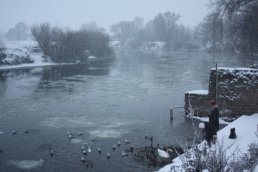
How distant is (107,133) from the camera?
2025 centimetres

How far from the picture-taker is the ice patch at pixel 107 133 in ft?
65.0

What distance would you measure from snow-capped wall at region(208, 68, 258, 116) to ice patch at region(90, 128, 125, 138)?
22.2 ft

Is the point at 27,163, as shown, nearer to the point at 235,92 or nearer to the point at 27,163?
the point at 27,163

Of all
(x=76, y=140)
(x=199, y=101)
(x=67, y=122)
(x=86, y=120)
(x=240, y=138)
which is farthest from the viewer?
(x=199, y=101)

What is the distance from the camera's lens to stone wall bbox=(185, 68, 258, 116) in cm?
2166

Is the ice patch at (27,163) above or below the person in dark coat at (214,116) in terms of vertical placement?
below

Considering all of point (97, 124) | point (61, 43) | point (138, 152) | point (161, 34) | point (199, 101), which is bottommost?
point (138, 152)

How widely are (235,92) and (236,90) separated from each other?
15 cm

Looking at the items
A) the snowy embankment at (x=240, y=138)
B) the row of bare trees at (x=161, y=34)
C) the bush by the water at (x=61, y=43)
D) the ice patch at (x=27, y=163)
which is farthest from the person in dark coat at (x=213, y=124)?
the row of bare trees at (x=161, y=34)

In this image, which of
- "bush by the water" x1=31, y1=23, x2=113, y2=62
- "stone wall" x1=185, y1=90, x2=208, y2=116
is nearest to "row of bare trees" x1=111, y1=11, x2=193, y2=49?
"bush by the water" x1=31, y1=23, x2=113, y2=62

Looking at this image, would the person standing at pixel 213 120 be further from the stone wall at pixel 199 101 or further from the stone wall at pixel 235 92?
the stone wall at pixel 199 101

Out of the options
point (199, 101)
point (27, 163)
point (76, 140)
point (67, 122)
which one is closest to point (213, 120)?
point (76, 140)

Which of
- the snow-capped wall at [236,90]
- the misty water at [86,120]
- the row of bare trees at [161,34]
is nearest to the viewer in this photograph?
the misty water at [86,120]

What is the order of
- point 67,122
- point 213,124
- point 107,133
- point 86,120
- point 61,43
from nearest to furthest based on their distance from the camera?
point 213,124 → point 107,133 → point 67,122 → point 86,120 → point 61,43
